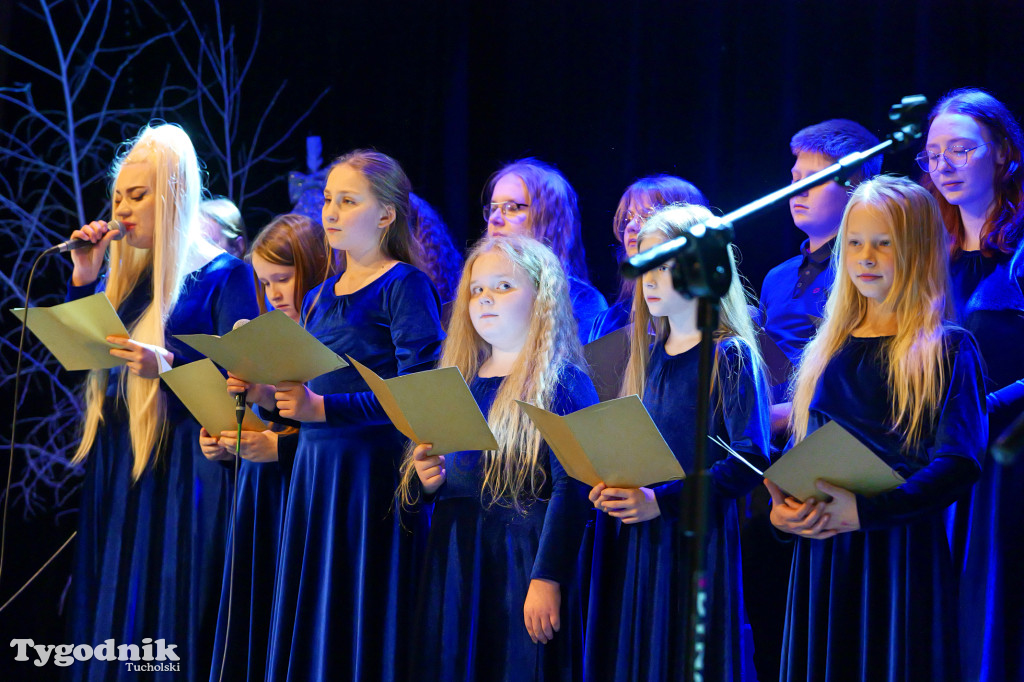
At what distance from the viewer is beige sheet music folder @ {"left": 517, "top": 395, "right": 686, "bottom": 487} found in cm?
191

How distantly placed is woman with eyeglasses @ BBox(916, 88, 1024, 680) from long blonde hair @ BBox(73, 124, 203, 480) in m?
2.05

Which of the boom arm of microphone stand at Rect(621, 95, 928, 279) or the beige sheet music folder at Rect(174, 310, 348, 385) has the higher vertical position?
the boom arm of microphone stand at Rect(621, 95, 928, 279)

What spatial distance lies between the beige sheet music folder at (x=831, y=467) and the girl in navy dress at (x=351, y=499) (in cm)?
103

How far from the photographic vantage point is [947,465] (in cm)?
194

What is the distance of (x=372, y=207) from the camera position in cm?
279

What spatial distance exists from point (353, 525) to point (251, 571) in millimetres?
488

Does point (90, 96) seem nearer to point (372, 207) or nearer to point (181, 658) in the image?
point (372, 207)

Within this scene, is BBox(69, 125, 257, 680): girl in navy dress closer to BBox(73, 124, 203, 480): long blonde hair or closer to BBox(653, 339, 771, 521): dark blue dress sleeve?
BBox(73, 124, 203, 480): long blonde hair

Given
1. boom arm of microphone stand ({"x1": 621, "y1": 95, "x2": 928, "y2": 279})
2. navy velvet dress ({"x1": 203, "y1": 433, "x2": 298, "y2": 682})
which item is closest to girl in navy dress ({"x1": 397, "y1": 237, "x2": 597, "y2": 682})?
navy velvet dress ({"x1": 203, "y1": 433, "x2": 298, "y2": 682})

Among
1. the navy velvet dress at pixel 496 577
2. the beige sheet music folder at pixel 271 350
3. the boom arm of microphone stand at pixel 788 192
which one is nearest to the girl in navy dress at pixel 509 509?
the navy velvet dress at pixel 496 577

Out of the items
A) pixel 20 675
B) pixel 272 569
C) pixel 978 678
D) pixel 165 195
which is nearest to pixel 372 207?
pixel 165 195

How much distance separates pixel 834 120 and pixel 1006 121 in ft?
1.48

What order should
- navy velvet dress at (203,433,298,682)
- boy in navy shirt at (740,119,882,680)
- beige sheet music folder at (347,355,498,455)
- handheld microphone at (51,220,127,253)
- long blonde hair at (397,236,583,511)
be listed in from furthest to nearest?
1. handheld microphone at (51,220,127,253)
2. navy velvet dress at (203,433,298,682)
3. boy in navy shirt at (740,119,882,680)
4. long blonde hair at (397,236,583,511)
5. beige sheet music folder at (347,355,498,455)

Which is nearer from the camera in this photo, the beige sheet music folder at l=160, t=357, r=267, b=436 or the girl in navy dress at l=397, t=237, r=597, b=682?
the girl in navy dress at l=397, t=237, r=597, b=682
